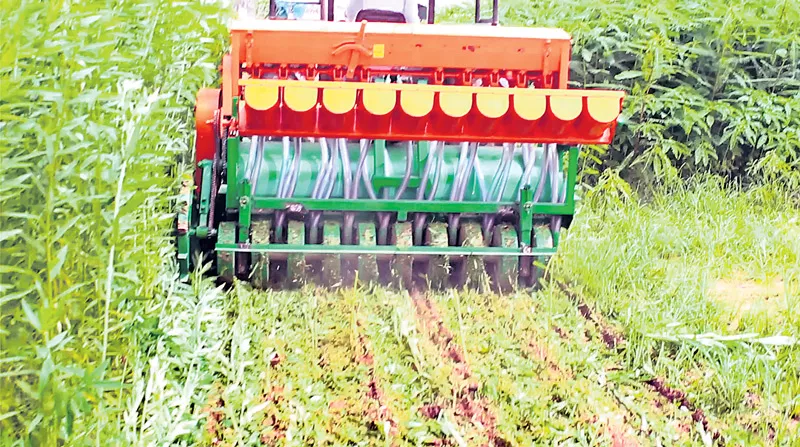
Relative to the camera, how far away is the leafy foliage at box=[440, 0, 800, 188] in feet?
21.8

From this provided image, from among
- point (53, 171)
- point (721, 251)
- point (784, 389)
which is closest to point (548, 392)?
point (784, 389)

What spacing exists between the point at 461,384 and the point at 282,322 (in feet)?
3.35

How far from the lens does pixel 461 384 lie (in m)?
3.19

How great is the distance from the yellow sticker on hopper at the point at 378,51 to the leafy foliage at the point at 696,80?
2.80m

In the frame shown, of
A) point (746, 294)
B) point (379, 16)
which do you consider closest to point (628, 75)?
point (379, 16)

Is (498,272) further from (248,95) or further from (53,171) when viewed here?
(53,171)

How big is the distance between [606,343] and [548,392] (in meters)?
0.67

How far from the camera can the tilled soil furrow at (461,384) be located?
2879 mm

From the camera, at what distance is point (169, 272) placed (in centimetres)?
381

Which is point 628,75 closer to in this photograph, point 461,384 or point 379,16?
point 379,16

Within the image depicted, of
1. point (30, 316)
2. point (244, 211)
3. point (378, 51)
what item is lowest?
point (244, 211)

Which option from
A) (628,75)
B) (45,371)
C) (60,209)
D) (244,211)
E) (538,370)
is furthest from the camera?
(628,75)

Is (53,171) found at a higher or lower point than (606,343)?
higher

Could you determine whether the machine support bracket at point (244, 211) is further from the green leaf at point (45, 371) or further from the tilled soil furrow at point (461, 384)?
the green leaf at point (45, 371)
